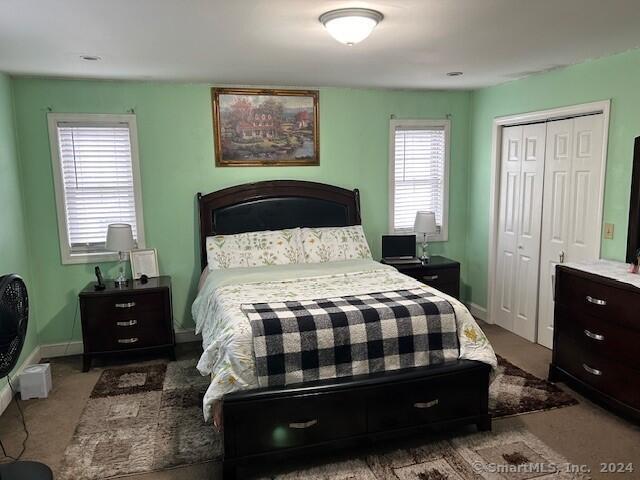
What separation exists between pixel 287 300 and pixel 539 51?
236 centimetres

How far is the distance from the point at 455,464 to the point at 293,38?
2.55m

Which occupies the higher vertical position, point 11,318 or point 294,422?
point 11,318

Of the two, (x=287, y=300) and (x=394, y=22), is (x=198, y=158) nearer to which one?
(x=287, y=300)

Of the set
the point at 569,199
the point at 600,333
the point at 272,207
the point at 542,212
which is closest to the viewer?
the point at 600,333

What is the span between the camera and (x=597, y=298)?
2.95m

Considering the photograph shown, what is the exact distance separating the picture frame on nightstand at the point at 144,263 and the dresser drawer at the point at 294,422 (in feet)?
7.17

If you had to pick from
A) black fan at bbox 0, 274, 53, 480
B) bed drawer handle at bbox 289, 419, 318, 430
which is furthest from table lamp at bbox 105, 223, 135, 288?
bed drawer handle at bbox 289, 419, 318, 430

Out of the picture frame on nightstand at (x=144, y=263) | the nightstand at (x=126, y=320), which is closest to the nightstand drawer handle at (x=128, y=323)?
the nightstand at (x=126, y=320)

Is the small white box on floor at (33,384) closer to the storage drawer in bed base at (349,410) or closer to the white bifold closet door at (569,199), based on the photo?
the storage drawer in bed base at (349,410)

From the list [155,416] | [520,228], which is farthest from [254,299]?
[520,228]

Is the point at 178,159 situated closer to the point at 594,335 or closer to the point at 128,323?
the point at 128,323

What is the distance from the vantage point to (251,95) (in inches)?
170

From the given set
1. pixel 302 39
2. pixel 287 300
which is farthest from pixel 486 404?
pixel 302 39

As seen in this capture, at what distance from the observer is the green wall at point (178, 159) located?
12.9 feet
